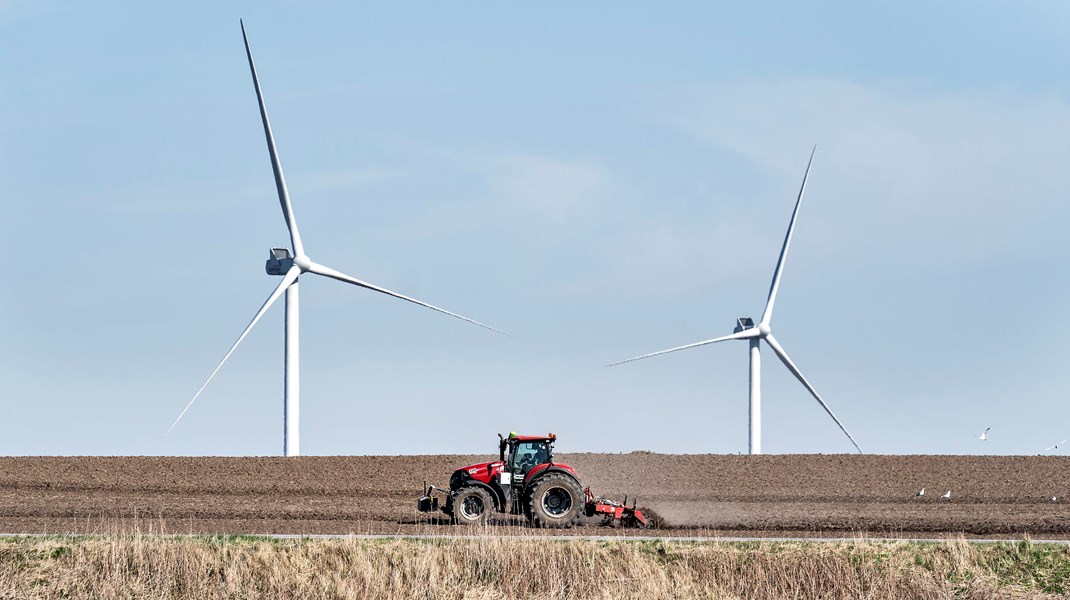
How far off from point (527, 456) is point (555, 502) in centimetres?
151

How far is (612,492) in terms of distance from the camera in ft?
139

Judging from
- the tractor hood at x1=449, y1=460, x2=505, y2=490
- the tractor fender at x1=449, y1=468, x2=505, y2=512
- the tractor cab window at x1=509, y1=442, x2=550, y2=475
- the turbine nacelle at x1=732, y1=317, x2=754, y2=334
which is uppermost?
the turbine nacelle at x1=732, y1=317, x2=754, y2=334

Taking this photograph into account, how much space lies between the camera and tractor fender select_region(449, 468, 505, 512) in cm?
3206

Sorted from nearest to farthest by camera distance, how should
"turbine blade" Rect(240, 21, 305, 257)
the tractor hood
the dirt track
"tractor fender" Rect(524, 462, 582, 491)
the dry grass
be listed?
the dry grass, "tractor fender" Rect(524, 462, 582, 491), the tractor hood, the dirt track, "turbine blade" Rect(240, 21, 305, 257)

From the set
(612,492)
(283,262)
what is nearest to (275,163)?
(283,262)

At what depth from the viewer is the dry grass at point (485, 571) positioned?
27.1 m

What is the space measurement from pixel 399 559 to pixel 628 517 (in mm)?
6904

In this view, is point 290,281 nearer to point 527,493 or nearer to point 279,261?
point 279,261

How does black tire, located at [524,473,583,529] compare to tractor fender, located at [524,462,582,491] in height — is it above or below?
below

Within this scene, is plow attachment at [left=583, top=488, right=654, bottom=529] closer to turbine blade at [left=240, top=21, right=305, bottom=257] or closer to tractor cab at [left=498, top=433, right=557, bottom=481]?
tractor cab at [left=498, top=433, right=557, bottom=481]

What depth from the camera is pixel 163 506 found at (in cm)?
3747

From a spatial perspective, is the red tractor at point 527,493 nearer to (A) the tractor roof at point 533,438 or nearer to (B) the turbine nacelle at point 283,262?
(A) the tractor roof at point 533,438

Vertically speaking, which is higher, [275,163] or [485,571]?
[275,163]

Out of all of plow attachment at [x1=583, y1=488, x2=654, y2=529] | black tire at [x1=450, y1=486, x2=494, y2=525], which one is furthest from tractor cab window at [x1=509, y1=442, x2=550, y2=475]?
plow attachment at [x1=583, y1=488, x2=654, y2=529]
